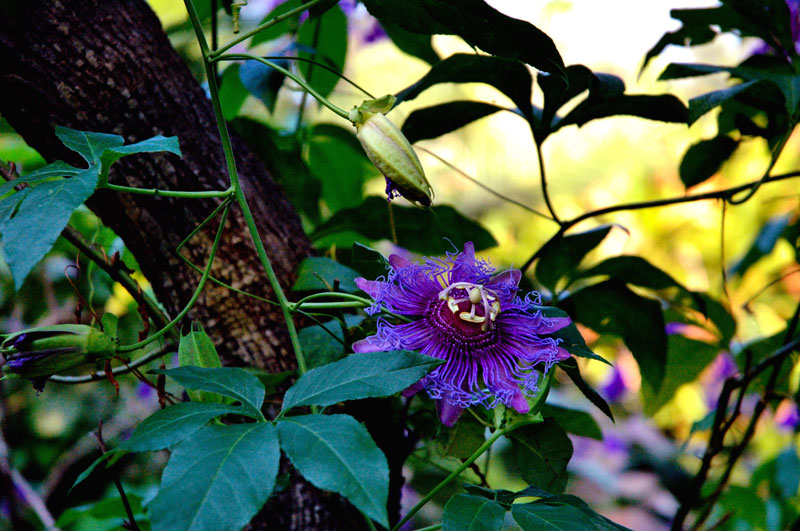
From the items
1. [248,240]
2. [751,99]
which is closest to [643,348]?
[751,99]

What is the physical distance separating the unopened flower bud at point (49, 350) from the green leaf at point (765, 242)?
3.09 feet

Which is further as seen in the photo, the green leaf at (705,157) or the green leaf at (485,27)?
the green leaf at (705,157)

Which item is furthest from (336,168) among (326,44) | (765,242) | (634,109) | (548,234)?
(548,234)

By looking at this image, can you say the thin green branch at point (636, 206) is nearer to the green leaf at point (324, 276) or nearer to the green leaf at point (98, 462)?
the green leaf at point (324, 276)

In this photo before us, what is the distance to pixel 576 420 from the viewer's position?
0.71m

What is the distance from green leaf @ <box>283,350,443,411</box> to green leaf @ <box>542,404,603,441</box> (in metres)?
0.36

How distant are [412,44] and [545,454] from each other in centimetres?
53

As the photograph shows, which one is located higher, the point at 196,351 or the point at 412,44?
the point at 412,44

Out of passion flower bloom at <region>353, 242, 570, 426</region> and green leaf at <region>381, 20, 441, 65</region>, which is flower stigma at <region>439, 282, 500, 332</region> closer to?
passion flower bloom at <region>353, 242, 570, 426</region>

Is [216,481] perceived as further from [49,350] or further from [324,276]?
[324,276]

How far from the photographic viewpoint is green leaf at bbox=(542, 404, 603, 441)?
2.30 feet

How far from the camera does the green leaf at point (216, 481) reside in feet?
1.02

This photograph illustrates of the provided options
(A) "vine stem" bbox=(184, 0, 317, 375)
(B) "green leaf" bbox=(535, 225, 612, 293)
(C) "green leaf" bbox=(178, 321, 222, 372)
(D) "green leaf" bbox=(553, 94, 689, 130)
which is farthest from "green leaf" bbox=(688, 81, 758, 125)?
(C) "green leaf" bbox=(178, 321, 222, 372)

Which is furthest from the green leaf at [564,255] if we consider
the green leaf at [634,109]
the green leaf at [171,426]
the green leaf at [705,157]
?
the green leaf at [171,426]
